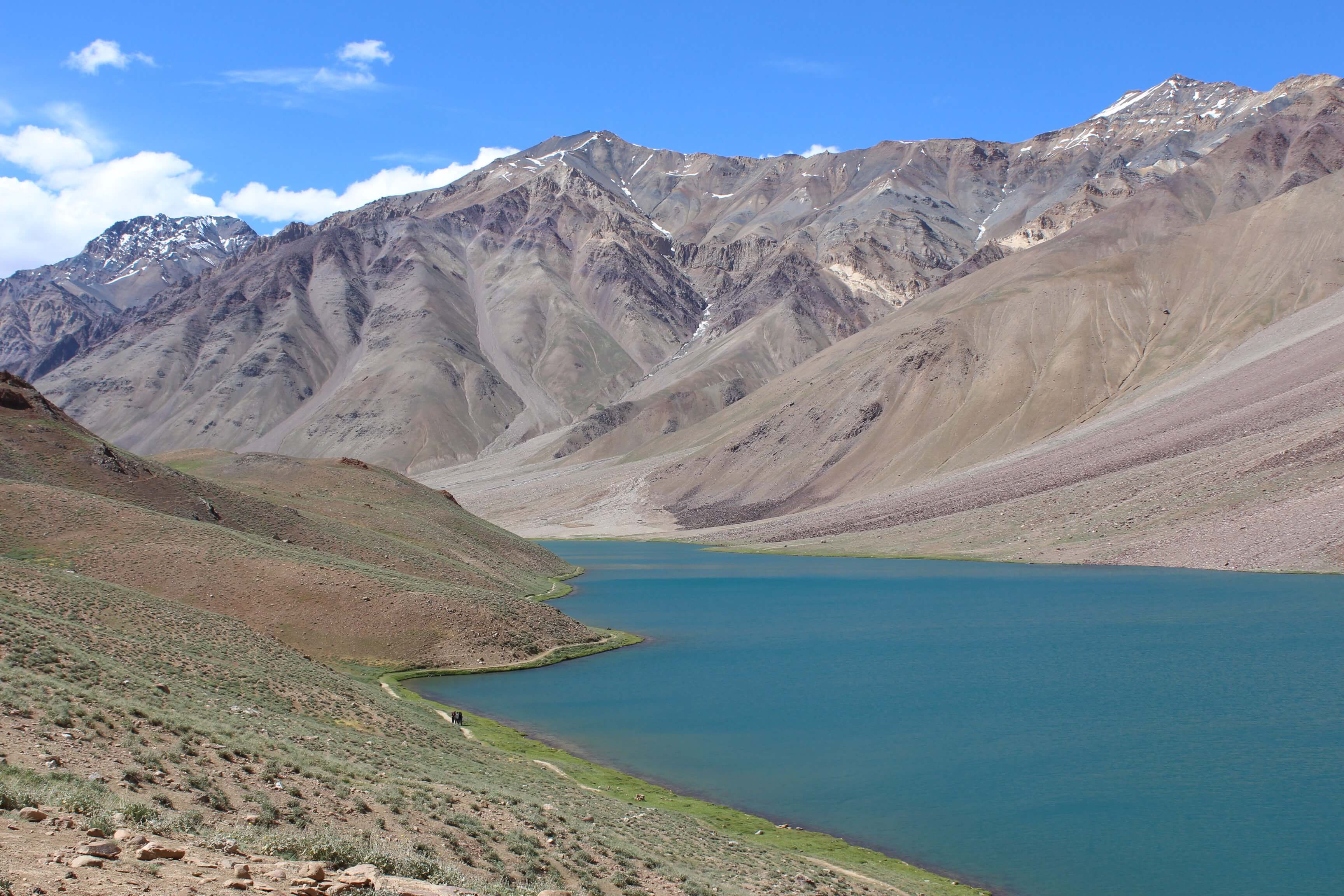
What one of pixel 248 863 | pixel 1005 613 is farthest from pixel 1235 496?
pixel 248 863

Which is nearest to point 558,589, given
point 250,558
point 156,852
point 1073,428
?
point 250,558

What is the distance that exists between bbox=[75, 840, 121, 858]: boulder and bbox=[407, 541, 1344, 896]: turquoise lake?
16250 millimetres

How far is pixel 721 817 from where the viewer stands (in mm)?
24531

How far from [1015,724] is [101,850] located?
28.5 metres

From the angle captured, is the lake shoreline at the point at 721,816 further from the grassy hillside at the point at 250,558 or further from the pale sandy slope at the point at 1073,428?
the pale sandy slope at the point at 1073,428

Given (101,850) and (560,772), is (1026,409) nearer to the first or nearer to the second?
(560,772)

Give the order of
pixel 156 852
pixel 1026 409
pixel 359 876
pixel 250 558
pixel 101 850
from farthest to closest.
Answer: pixel 1026 409, pixel 250 558, pixel 359 876, pixel 156 852, pixel 101 850

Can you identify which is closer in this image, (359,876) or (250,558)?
(359,876)

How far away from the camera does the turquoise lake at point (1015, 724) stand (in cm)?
2248

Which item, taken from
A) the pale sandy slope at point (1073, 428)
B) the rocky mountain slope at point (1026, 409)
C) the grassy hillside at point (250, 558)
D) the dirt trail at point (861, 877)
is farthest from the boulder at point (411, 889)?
the rocky mountain slope at point (1026, 409)

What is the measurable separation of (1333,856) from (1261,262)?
163 meters

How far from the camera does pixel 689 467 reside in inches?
7234

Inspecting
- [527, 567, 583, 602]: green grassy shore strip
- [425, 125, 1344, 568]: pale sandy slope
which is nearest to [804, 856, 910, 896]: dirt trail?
[527, 567, 583, 602]: green grassy shore strip

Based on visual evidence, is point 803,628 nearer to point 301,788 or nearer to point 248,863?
point 301,788
